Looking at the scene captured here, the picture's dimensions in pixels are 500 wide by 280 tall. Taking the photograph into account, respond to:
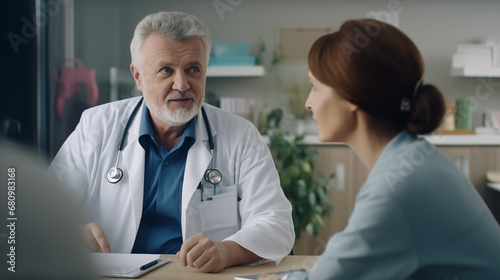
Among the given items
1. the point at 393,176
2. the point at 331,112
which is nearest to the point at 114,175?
the point at 331,112

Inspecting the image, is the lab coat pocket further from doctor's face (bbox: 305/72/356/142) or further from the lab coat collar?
doctor's face (bbox: 305/72/356/142)

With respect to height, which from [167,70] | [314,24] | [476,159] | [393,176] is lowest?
[476,159]

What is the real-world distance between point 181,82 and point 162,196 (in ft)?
1.17

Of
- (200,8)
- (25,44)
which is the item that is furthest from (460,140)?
(25,44)

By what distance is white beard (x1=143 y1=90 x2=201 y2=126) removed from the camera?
170 cm

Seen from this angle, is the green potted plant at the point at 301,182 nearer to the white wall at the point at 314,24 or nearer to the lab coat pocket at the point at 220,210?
the white wall at the point at 314,24

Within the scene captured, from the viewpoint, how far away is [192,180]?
1593 millimetres

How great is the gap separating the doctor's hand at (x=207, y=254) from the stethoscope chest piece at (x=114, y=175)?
19.4 inches

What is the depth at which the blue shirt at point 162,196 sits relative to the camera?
5.24ft

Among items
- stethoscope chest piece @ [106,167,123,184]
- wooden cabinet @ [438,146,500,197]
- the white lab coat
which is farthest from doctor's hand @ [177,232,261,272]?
wooden cabinet @ [438,146,500,197]

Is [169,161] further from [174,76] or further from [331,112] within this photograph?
[331,112]

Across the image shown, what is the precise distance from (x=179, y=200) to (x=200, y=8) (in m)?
2.68

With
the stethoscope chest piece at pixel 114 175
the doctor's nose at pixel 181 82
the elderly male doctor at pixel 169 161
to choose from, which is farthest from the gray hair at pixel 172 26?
the stethoscope chest piece at pixel 114 175

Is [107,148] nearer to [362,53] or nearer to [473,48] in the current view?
[362,53]
